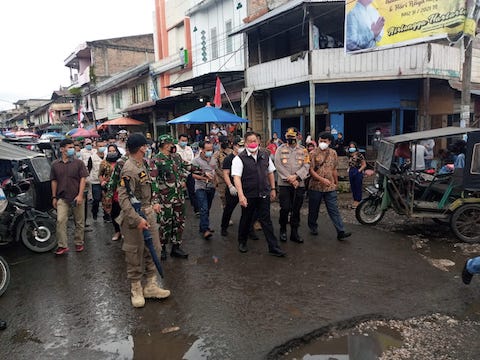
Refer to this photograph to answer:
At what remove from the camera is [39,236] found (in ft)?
19.0

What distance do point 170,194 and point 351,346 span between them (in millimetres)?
2899

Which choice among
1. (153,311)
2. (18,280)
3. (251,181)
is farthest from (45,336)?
(251,181)

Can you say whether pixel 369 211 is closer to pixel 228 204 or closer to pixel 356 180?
pixel 356 180

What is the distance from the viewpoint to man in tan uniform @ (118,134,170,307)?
381 centimetres

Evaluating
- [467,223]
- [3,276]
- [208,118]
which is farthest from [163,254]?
[208,118]

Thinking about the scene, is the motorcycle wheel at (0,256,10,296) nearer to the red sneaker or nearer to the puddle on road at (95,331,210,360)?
the red sneaker

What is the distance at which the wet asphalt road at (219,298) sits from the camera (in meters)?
3.26

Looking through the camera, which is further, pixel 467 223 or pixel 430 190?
pixel 430 190

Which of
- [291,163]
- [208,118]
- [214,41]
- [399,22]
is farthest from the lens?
[214,41]

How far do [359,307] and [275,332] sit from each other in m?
0.98

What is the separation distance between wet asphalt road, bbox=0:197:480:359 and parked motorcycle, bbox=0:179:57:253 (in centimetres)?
22

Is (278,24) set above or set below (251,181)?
above

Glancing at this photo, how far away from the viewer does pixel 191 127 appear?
21016 millimetres

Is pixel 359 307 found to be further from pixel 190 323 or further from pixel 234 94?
pixel 234 94
